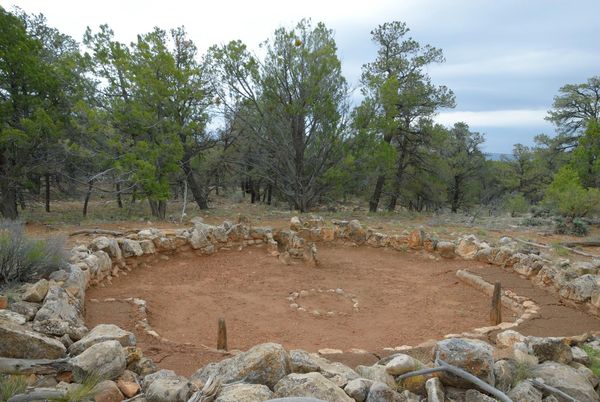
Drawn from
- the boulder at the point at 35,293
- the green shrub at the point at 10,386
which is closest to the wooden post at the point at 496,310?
the green shrub at the point at 10,386

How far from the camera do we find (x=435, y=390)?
305cm

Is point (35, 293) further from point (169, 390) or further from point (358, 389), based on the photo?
point (358, 389)

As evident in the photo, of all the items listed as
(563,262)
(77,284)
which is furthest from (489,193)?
(77,284)

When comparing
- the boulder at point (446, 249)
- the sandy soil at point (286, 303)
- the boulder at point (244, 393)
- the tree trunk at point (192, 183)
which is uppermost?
the tree trunk at point (192, 183)

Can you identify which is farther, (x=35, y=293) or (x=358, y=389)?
(x=35, y=293)

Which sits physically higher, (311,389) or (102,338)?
(311,389)

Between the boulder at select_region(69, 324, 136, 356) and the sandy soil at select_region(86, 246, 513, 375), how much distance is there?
0.44 meters

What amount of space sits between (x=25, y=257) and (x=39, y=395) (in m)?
3.44

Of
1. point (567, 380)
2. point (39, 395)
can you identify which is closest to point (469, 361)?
point (567, 380)

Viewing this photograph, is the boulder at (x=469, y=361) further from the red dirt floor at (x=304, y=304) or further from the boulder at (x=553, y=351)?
the red dirt floor at (x=304, y=304)

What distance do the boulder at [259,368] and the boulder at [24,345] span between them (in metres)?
1.34

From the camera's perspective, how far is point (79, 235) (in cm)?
924

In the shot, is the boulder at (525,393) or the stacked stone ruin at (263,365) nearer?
the stacked stone ruin at (263,365)

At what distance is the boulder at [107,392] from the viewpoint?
2883 mm
